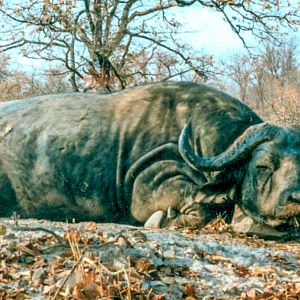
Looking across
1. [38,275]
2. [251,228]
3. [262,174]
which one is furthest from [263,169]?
[38,275]

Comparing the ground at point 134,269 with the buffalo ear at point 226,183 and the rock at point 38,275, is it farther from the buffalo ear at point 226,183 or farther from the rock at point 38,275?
the buffalo ear at point 226,183

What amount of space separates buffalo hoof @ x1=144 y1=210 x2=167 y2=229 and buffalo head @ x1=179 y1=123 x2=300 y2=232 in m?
0.67

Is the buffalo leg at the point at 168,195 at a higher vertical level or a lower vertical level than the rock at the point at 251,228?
higher

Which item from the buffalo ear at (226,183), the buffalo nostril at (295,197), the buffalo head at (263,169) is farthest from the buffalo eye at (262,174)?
the buffalo nostril at (295,197)

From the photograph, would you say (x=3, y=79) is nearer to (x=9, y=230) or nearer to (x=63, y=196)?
(x=63, y=196)

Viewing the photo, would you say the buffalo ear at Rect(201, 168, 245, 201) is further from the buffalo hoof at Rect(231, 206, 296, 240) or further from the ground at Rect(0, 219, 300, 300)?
the ground at Rect(0, 219, 300, 300)

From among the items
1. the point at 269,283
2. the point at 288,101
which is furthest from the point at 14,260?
the point at 288,101

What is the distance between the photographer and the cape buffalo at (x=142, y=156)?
632 centimetres

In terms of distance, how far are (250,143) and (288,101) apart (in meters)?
26.5

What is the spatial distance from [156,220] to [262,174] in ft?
4.01

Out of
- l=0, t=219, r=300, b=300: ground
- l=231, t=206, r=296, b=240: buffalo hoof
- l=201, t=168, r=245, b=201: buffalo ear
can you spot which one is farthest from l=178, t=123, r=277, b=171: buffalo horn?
l=0, t=219, r=300, b=300: ground

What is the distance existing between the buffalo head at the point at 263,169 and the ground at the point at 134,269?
4.30 ft

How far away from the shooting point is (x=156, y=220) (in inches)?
261

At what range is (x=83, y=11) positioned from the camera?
17844mm
